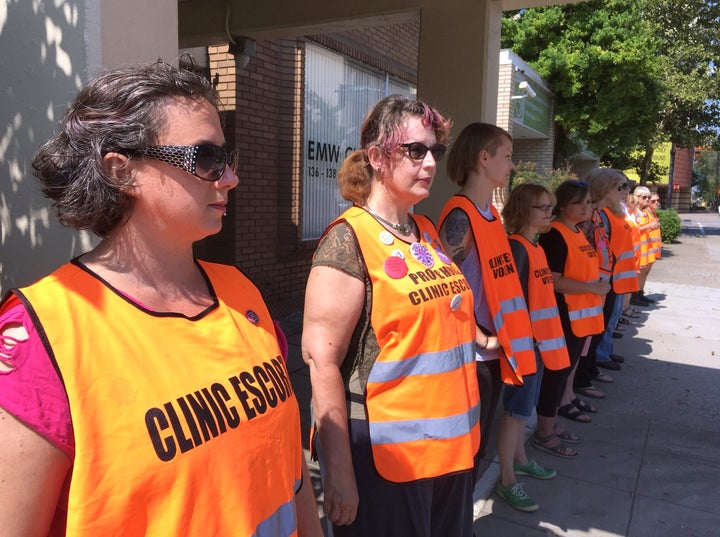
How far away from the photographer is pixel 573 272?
387 centimetres

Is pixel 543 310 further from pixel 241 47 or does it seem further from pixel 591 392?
pixel 241 47

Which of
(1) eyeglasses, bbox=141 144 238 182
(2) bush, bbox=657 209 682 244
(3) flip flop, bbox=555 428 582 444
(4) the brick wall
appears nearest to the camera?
(1) eyeglasses, bbox=141 144 238 182

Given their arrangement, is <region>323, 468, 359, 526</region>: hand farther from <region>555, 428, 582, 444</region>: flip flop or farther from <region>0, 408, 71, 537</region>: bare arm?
<region>555, 428, 582, 444</region>: flip flop

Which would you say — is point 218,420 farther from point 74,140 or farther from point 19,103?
point 19,103

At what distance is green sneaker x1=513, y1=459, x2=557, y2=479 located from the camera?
12.3ft

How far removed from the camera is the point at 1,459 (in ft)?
3.03

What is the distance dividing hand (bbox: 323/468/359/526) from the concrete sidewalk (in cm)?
156

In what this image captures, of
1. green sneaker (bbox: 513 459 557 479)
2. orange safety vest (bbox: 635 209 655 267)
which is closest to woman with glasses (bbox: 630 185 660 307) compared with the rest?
orange safety vest (bbox: 635 209 655 267)

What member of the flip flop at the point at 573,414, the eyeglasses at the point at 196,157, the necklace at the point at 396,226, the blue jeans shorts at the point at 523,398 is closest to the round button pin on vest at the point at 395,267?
the necklace at the point at 396,226

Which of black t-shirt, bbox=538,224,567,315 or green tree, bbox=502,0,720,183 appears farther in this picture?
green tree, bbox=502,0,720,183

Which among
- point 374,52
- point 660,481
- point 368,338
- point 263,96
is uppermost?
point 374,52

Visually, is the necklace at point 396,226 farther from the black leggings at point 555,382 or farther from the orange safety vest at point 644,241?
the orange safety vest at point 644,241

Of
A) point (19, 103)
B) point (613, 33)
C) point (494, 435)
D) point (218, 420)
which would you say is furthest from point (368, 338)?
point (613, 33)

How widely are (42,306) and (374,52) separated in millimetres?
8613
